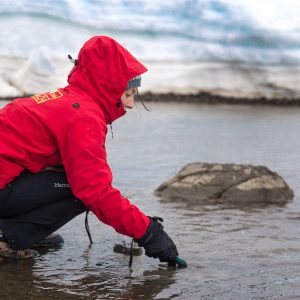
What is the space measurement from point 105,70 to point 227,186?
2139mm

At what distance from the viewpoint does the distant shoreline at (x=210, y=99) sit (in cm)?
1072

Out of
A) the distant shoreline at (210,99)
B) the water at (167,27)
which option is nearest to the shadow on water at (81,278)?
the distant shoreline at (210,99)

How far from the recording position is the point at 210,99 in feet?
36.0

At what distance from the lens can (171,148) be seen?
25.8 feet

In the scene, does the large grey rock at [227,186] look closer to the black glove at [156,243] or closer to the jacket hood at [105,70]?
the black glove at [156,243]

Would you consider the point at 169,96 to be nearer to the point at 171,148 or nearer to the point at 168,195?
the point at 171,148

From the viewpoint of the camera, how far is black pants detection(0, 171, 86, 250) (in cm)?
396

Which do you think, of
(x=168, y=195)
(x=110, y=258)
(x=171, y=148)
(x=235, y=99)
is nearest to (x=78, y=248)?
(x=110, y=258)

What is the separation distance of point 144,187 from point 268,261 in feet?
6.78

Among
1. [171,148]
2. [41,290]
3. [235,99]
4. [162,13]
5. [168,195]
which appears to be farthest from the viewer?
[162,13]

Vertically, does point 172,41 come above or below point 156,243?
above

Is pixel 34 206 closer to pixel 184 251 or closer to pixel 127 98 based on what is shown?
pixel 127 98

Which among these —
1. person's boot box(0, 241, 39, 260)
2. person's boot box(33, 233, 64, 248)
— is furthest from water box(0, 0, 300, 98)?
person's boot box(0, 241, 39, 260)

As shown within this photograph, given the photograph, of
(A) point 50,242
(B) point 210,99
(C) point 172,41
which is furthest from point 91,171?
(C) point 172,41
